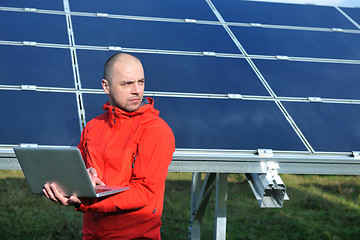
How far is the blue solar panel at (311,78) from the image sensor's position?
558 centimetres

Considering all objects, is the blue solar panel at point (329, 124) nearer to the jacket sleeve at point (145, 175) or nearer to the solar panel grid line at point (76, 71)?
the solar panel grid line at point (76, 71)

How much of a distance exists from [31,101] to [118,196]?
92.0 inches

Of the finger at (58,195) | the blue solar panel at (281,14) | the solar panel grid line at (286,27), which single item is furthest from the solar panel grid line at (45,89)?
the blue solar panel at (281,14)

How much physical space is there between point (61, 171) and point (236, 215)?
798cm

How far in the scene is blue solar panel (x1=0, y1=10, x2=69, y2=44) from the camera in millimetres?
5863

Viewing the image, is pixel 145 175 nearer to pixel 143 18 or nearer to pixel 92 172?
pixel 92 172

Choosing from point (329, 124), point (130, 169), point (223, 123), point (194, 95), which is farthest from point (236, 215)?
point (130, 169)

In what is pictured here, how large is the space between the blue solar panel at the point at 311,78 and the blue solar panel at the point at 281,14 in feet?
4.48

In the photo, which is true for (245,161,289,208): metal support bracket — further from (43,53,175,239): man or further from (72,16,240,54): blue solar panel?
(72,16,240,54): blue solar panel

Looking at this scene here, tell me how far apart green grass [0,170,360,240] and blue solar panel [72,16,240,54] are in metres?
3.90

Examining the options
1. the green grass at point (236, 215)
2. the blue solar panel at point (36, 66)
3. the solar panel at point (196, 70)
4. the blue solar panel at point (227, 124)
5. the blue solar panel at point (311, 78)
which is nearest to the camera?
the blue solar panel at point (227, 124)

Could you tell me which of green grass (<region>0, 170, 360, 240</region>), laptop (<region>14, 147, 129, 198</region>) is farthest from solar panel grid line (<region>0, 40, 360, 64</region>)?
green grass (<region>0, 170, 360, 240</region>)

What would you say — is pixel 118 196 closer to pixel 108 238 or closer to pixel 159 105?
pixel 108 238

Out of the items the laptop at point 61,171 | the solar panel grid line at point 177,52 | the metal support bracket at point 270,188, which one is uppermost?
the solar panel grid line at point 177,52
